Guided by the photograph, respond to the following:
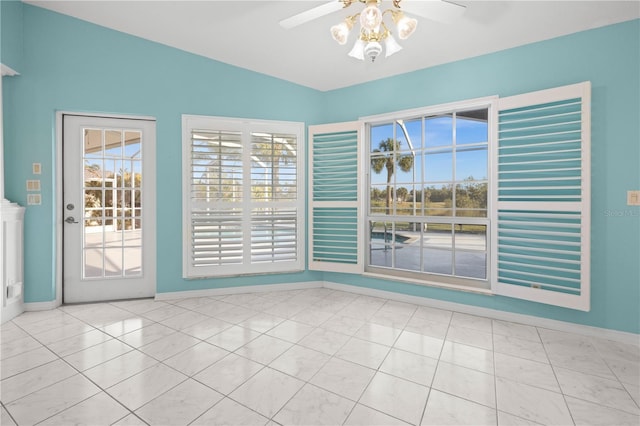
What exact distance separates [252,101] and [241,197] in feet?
3.87

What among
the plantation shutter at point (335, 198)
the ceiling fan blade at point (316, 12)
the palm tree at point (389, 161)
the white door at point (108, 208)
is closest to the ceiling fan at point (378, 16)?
the ceiling fan blade at point (316, 12)

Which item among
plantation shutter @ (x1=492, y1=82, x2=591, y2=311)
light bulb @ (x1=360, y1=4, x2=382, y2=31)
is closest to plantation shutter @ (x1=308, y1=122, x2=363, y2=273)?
plantation shutter @ (x1=492, y1=82, x2=591, y2=311)

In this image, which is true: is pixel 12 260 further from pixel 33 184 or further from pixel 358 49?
pixel 358 49

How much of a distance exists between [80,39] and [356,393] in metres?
4.12

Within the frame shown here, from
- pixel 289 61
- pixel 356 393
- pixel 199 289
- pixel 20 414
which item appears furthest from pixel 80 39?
pixel 356 393

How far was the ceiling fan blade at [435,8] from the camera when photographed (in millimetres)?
1780

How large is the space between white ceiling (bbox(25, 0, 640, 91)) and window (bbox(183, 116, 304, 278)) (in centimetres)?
78

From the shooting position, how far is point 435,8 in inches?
72.5

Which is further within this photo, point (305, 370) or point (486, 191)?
point (486, 191)

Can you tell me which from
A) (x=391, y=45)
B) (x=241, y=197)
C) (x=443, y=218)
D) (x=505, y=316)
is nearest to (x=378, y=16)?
(x=391, y=45)

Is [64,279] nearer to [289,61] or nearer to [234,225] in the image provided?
[234,225]

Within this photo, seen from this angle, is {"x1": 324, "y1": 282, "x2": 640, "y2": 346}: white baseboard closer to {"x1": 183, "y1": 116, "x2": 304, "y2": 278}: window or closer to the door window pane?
{"x1": 183, "y1": 116, "x2": 304, "y2": 278}: window

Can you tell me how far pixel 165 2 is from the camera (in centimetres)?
264

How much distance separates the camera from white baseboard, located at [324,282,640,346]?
8.16ft
